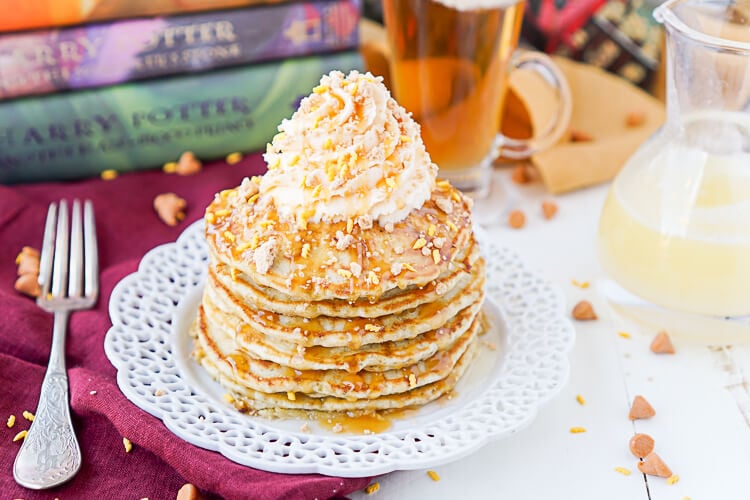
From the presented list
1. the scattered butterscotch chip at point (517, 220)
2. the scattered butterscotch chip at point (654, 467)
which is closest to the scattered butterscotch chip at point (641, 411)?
the scattered butterscotch chip at point (654, 467)

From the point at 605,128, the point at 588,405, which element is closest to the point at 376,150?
the point at 588,405

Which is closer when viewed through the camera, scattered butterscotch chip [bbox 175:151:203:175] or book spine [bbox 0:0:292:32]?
book spine [bbox 0:0:292:32]

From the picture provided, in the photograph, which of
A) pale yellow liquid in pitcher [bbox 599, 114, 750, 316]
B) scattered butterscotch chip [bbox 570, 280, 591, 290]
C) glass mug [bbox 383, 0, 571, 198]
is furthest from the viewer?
glass mug [bbox 383, 0, 571, 198]

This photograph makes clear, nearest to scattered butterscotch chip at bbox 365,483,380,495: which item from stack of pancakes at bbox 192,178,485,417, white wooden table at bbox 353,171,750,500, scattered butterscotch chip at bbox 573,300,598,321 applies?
white wooden table at bbox 353,171,750,500

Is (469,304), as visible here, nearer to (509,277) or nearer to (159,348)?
(509,277)

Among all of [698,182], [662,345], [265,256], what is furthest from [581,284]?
[265,256]

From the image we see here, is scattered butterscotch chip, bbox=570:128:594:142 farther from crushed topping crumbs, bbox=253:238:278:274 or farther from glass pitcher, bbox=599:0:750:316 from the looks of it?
crushed topping crumbs, bbox=253:238:278:274
